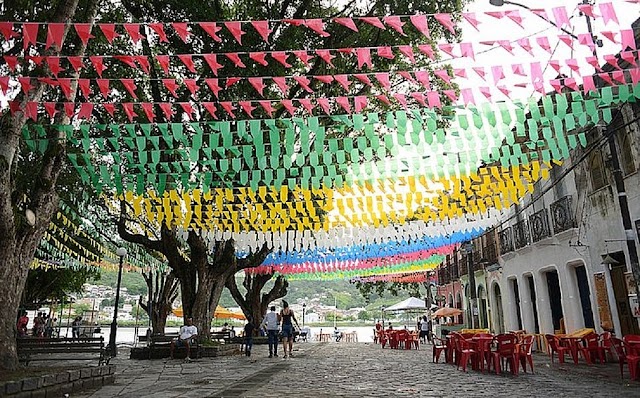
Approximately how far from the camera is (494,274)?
2066 centimetres

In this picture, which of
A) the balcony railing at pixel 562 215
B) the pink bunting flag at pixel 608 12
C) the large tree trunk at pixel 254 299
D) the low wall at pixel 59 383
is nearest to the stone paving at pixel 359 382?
the low wall at pixel 59 383

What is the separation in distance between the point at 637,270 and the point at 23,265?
410 inches

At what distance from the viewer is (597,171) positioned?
12.2 meters

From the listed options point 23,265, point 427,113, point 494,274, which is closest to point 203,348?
point 23,265

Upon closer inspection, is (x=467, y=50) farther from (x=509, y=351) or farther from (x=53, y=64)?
(x=509, y=351)

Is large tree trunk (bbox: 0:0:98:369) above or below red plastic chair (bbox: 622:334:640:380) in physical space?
above

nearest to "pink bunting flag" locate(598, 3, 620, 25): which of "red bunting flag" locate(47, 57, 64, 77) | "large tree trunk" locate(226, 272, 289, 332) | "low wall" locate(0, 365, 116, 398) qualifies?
"red bunting flag" locate(47, 57, 64, 77)

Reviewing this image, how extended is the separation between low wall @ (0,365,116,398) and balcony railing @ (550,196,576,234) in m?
11.9

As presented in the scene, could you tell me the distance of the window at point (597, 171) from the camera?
11922mm

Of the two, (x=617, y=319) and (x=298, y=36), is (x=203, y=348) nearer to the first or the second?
(x=298, y=36)

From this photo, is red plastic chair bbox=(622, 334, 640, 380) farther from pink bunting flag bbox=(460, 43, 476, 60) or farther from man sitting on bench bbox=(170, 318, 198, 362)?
man sitting on bench bbox=(170, 318, 198, 362)

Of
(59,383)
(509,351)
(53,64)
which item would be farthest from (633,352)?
(53,64)

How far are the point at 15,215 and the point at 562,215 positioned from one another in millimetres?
13248

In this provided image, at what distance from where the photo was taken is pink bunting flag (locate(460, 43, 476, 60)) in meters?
6.13
